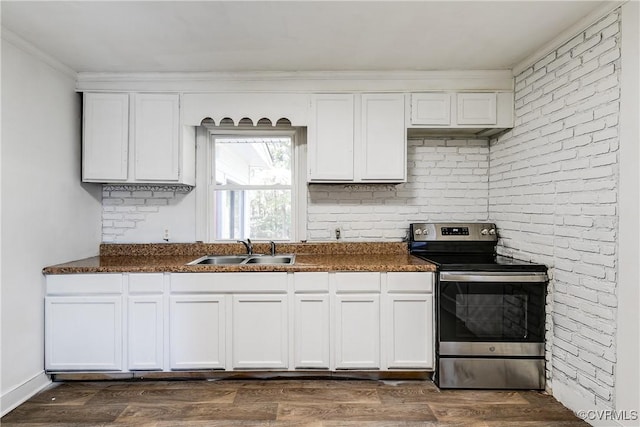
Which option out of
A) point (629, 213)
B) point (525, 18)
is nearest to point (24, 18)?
point (525, 18)

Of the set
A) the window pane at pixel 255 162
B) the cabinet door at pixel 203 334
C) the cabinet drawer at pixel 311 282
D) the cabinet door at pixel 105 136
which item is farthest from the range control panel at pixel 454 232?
the cabinet door at pixel 105 136

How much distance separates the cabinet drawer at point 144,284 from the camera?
2.45m

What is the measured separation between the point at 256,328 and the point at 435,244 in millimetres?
1646

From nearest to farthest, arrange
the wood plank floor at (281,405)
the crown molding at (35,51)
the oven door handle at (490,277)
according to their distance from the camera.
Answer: the wood plank floor at (281,405)
the crown molding at (35,51)
the oven door handle at (490,277)

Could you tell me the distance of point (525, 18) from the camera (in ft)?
6.62

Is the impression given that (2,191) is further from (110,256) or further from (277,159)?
(277,159)

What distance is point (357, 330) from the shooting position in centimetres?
249

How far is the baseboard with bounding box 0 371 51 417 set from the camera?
83.0 inches

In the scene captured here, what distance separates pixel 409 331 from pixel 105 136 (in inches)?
110

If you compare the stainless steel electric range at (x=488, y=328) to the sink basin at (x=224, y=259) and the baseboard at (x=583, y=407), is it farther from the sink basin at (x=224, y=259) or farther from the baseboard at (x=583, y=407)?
the sink basin at (x=224, y=259)

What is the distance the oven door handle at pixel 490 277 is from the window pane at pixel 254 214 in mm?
1439

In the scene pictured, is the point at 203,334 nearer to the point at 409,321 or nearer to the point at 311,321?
the point at 311,321

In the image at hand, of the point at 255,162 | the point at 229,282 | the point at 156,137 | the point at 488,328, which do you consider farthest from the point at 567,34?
the point at 156,137

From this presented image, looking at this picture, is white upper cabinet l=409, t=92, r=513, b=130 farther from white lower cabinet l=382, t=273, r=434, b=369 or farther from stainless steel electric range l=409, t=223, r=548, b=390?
white lower cabinet l=382, t=273, r=434, b=369
